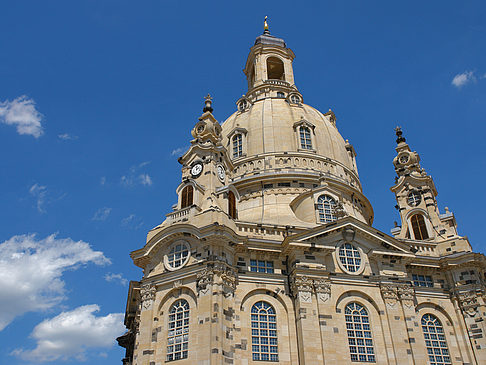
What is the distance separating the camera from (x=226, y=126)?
175 ft

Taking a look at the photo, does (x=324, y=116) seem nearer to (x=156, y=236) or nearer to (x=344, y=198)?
(x=344, y=198)

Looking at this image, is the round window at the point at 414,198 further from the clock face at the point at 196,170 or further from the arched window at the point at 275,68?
the arched window at the point at 275,68

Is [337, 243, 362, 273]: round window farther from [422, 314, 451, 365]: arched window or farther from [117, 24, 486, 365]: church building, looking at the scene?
[422, 314, 451, 365]: arched window

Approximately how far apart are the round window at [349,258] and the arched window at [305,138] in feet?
50.6

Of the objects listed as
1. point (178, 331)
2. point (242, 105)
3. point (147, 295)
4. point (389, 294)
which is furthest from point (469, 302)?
point (242, 105)

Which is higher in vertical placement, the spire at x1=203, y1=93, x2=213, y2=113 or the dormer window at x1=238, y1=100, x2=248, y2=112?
the dormer window at x1=238, y1=100, x2=248, y2=112

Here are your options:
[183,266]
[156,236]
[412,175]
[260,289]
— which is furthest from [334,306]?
[412,175]

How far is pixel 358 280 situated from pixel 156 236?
14999 mm

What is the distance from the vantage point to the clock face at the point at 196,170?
38.6 m

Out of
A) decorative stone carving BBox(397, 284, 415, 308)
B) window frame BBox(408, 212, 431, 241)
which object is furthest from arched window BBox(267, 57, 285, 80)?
decorative stone carving BBox(397, 284, 415, 308)

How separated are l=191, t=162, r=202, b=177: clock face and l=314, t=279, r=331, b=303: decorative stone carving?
1326 cm

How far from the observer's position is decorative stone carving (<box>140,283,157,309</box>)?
32.1 m

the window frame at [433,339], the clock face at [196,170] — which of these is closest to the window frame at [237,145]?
the clock face at [196,170]

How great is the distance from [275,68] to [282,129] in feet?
66.4
